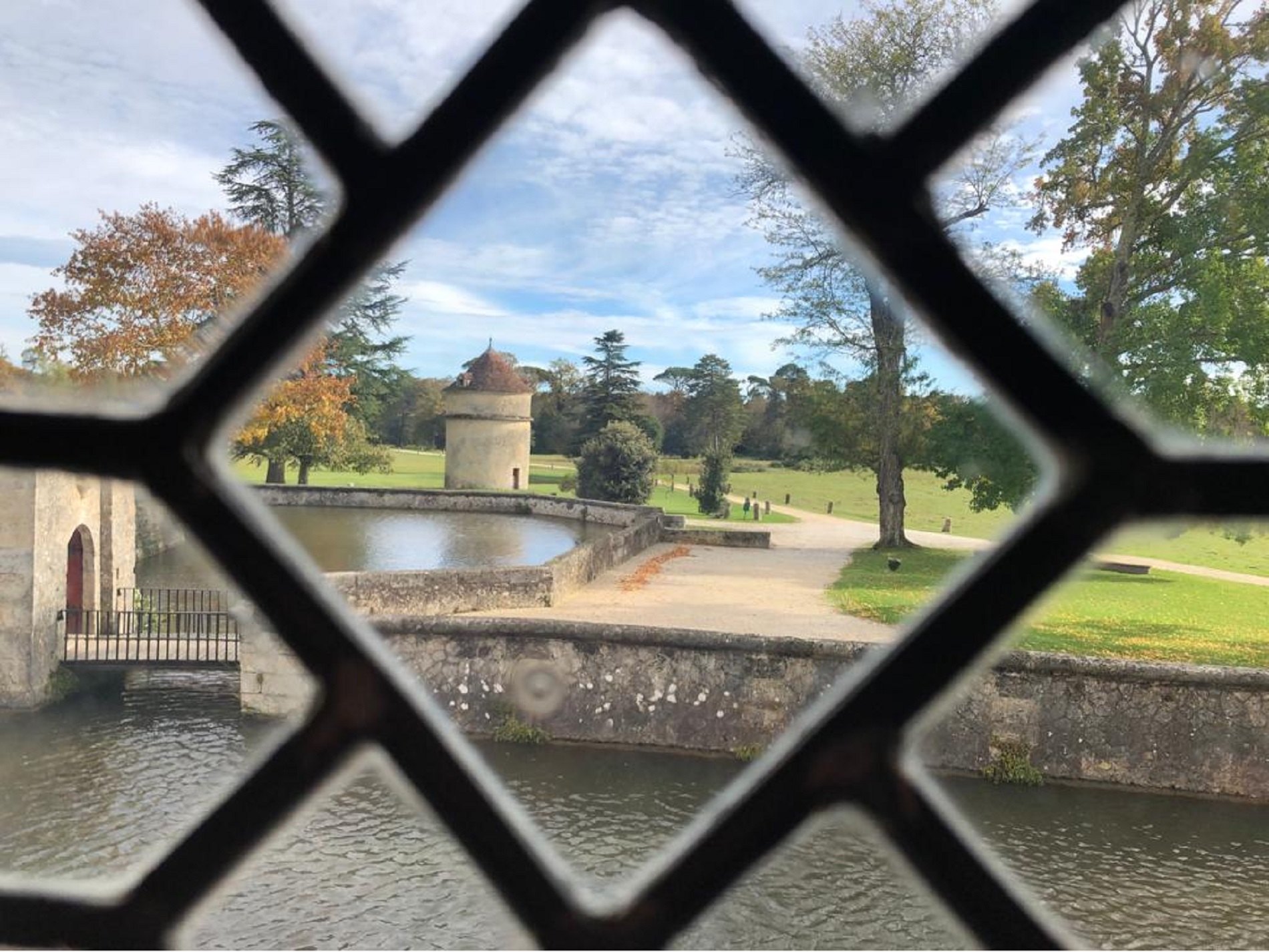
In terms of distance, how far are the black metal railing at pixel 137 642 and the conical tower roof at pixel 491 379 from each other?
18.1 meters

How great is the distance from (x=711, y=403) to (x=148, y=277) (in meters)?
27.2

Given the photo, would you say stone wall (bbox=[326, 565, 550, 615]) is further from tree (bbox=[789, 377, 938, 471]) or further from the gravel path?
tree (bbox=[789, 377, 938, 471])

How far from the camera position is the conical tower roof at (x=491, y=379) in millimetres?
29750

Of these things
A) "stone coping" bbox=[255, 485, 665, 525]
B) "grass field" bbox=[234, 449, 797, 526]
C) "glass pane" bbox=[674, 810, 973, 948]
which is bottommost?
"glass pane" bbox=[674, 810, 973, 948]

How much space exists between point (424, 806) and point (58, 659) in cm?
1206

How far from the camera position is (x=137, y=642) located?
10.4 metres

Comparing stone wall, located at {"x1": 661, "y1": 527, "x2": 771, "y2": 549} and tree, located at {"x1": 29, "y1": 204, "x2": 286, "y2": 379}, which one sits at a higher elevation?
tree, located at {"x1": 29, "y1": 204, "x2": 286, "y2": 379}

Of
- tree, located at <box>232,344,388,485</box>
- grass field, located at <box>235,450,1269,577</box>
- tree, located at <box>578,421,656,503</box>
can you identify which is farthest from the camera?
tree, located at <box>578,421,656,503</box>

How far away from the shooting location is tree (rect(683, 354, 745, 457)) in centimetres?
3484

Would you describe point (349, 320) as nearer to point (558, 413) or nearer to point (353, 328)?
point (353, 328)

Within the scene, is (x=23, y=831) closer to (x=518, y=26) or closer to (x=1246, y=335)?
(x=518, y=26)

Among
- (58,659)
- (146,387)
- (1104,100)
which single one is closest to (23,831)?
(58,659)

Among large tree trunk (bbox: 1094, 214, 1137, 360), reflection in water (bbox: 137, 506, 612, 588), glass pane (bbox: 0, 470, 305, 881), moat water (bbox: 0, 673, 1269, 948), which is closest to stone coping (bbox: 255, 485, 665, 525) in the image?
reflection in water (bbox: 137, 506, 612, 588)

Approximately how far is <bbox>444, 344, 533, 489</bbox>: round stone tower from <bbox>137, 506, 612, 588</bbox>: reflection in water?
2.97m
